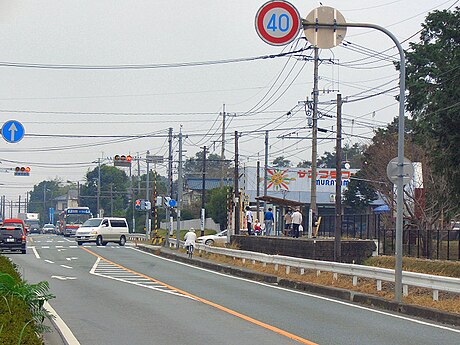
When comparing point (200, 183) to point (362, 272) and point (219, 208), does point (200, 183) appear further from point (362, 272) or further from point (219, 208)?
point (362, 272)

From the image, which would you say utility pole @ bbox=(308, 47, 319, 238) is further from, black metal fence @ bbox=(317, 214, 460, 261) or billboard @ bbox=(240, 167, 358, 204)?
billboard @ bbox=(240, 167, 358, 204)

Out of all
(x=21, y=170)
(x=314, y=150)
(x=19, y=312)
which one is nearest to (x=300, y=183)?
(x=21, y=170)

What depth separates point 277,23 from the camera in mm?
14492

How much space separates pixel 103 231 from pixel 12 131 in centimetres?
3105

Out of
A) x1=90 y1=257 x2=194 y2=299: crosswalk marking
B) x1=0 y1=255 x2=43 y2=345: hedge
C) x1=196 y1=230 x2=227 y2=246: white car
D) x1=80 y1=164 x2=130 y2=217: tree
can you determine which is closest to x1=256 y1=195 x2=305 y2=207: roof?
x1=196 y1=230 x2=227 y2=246: white car

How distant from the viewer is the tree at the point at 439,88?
30531 mm

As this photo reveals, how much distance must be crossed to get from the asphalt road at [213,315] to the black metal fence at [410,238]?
15.0 metres

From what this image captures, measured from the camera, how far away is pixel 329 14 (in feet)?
53.7

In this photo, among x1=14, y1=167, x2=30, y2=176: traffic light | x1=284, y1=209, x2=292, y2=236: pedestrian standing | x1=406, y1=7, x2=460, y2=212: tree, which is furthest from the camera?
x1=14, y1=167, x2=30, y2=176: traffic light

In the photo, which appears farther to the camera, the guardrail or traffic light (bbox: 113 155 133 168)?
traffic light (bbox: 113 155 133 168)

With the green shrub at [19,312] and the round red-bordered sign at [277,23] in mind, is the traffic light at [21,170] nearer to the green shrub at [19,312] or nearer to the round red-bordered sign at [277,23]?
the round red-bordered sign at [277,23]

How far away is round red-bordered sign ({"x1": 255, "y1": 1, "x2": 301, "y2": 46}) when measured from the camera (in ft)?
46.9

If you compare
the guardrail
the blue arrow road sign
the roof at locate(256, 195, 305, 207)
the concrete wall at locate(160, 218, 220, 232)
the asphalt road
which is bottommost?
the asphalt road

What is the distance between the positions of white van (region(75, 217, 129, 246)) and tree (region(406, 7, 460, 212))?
90.4ft
